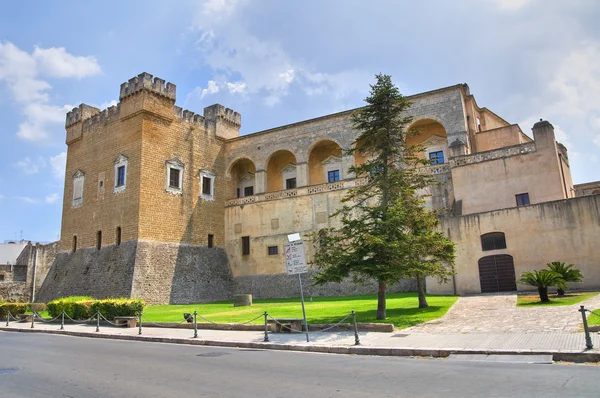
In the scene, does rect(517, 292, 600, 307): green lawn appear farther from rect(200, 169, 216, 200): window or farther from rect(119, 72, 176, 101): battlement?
rect(119, 72, 176, 101): battlement

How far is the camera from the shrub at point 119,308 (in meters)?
18.5

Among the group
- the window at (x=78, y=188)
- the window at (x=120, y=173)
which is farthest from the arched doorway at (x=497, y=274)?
the window at (x=78, y=188)

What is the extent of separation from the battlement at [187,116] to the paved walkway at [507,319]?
968 inches

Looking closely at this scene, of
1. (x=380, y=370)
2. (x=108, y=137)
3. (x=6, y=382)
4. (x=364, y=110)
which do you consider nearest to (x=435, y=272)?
(x=364, y=110)

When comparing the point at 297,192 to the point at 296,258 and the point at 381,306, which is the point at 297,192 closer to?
the point at 381,306

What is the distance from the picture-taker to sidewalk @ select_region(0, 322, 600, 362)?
8641mm

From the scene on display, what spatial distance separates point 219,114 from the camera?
120 ft

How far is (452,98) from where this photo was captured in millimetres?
28031

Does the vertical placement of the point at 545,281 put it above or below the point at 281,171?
below

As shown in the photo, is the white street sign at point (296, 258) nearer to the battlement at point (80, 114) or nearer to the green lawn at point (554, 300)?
the green lawn at point (554, 300)

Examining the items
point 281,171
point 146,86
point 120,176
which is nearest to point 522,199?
point 281,171

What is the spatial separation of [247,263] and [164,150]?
33.6 feet

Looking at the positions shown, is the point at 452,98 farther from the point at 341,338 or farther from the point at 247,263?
the point at 341,338

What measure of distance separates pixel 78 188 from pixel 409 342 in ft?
104
